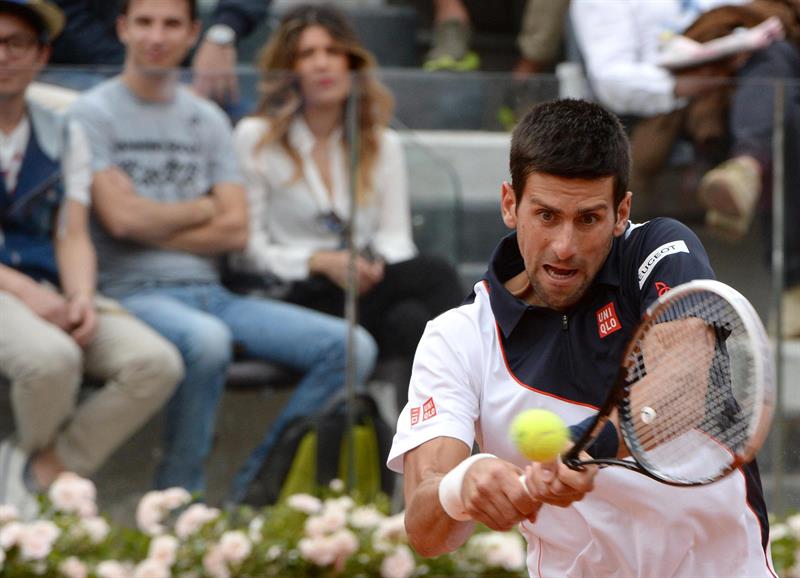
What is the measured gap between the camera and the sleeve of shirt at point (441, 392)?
269cm

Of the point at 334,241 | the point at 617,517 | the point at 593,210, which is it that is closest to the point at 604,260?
the point at 593,210

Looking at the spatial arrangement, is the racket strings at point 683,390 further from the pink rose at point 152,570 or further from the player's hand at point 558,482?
the pink rose at point 152,570

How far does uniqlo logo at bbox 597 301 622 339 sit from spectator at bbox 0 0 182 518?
237 centimetres

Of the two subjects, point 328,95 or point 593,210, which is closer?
point 593,210

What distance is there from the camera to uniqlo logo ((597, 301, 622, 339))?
2.70 meters

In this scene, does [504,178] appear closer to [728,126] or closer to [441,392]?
[728,126]

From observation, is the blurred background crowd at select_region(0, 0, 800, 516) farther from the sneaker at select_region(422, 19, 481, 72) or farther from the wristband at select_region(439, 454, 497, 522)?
the wristband at select_region(439, 454, 497, 522)

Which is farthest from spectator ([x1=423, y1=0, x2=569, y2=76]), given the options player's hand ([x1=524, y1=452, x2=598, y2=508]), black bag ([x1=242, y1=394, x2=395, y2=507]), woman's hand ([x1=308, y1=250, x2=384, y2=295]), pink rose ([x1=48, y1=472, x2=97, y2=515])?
player's hand ([x1=524, y1=452, x2=598, y2=508])

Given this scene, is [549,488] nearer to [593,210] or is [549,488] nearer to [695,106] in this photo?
[593,210]

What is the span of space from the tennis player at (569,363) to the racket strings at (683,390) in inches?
3.3

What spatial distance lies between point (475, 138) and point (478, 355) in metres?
2.43

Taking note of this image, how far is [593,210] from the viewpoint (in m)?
2.60

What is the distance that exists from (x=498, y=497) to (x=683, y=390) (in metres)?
0.43

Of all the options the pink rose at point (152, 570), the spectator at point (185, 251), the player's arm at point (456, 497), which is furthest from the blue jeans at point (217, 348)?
the player's arm at point (456, 497)
